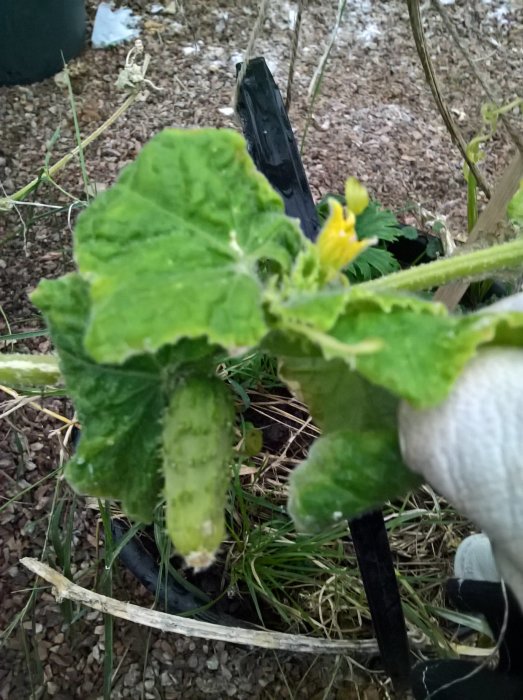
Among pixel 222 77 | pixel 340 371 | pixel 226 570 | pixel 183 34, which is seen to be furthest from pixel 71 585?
pixel 183 34

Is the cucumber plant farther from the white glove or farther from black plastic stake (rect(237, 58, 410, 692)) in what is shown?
black plastic stake (rect(237, 58, 410, 692))

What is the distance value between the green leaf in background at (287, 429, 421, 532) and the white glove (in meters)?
0.03

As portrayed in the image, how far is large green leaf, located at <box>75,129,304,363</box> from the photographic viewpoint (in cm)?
39

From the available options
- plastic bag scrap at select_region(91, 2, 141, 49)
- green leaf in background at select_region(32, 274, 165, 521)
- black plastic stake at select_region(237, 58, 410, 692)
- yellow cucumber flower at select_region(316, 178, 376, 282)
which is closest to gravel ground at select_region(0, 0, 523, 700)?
plastic bag scrap at select_region(91, 2, 141, 49)

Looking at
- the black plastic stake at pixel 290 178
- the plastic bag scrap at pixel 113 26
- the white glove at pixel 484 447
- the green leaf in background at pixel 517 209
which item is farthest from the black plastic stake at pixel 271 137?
the plastic bag scrap at pixel 113 26

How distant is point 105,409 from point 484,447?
288 millimetres

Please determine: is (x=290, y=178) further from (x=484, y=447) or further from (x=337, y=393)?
(x=484, y=447)

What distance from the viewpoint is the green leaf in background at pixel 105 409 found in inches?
20.9

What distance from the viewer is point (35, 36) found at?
1.92 metres

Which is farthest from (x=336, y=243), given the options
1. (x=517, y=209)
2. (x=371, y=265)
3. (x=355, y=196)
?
(x=371, y=265)

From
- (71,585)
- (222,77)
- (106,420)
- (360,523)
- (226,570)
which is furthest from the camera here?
(222,77)

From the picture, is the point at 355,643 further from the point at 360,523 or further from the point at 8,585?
the point at 8,585

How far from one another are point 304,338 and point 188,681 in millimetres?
914

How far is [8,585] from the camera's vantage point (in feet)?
4.08
